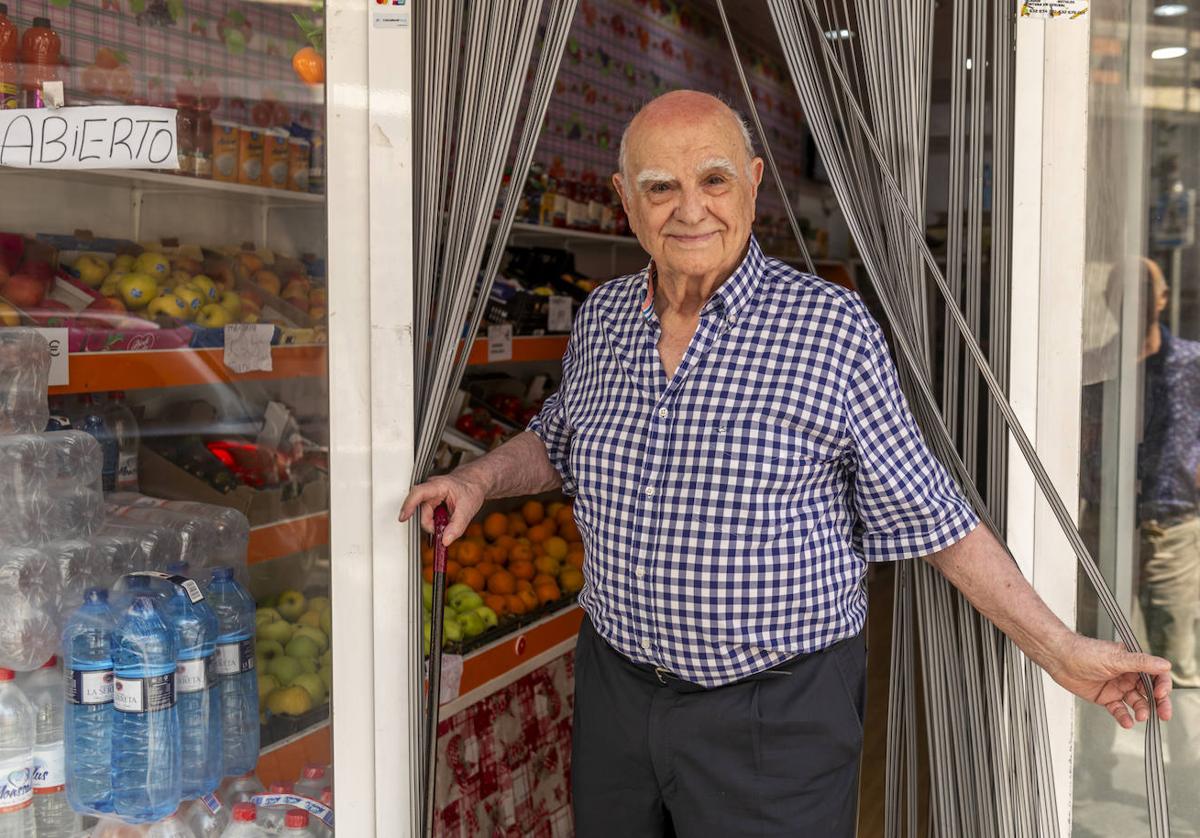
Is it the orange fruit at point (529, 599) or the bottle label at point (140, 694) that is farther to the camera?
the orange fruit at point (529, 599)

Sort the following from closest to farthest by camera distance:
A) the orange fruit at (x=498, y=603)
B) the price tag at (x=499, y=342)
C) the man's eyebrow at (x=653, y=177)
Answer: the man's eyebrow at (x=653, y=177)
the orange fruit at (x=498, y=603)
the price tag at (x=499, y=342)

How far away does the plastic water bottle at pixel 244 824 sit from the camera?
216 centimetres

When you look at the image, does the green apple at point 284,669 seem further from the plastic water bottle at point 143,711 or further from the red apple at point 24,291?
the red apple at point 24,291

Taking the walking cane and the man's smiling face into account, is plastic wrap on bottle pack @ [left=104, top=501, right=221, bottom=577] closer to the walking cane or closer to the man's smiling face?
the walking cane

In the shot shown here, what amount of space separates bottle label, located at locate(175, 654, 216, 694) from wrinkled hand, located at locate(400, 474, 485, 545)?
486 millimetres

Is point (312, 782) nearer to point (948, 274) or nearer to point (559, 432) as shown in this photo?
point (559, 432)

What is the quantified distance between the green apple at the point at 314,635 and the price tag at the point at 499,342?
2006mm

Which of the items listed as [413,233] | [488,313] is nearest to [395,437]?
[413,233]

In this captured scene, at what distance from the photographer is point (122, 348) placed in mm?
2277

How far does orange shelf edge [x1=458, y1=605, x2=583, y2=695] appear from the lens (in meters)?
3.19

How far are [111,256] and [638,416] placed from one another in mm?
1177

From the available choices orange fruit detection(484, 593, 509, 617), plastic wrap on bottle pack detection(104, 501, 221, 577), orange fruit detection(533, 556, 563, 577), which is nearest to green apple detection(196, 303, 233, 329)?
plastic wrap on bottle pack detection(104, 501, 221, 577)

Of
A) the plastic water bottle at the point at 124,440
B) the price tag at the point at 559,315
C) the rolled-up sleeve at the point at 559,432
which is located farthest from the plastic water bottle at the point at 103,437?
the price tag at the point at 559,315

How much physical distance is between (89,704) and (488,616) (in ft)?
5.19
